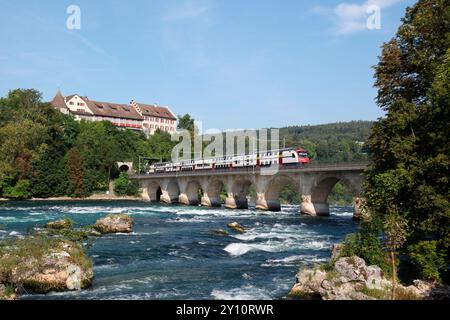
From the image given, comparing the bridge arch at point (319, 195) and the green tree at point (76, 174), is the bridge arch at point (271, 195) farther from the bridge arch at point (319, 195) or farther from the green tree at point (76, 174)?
the green tree at point (76, 174)

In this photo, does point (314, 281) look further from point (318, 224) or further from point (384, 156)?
point (318, 224)

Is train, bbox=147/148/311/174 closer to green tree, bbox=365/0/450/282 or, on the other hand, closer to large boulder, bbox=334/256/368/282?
green tree, bbox=365/0/450/282

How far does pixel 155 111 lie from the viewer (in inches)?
6122

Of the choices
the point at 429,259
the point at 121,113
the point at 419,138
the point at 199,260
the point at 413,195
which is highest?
the point at 121,113

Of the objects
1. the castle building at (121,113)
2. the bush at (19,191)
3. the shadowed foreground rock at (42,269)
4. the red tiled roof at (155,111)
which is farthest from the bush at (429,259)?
the red tiled roof at (155,111)

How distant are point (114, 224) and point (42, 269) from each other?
20.4 m

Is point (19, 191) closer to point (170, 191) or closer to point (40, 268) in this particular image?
point (170, 191)

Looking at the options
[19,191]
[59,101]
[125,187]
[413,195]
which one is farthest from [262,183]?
[59,101]

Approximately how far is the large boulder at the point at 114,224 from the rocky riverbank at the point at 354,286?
77.9 ft

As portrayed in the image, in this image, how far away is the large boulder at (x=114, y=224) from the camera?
126 feet

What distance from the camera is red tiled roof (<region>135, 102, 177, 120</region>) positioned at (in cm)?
15100

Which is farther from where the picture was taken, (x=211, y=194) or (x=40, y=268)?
(x=211, y=194)

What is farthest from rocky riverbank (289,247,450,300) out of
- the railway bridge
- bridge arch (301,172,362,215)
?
bridge arch (301,172,362,215)
